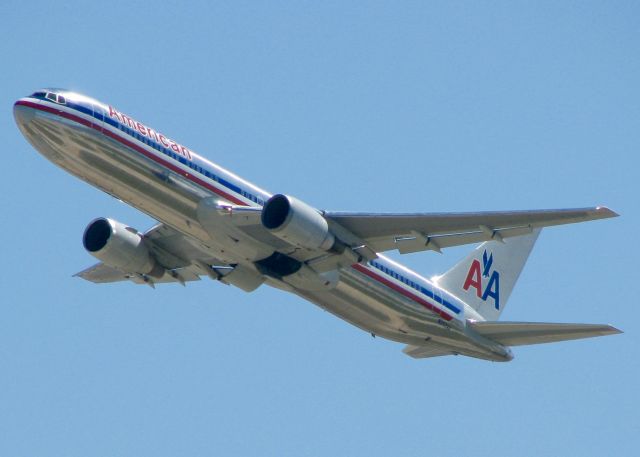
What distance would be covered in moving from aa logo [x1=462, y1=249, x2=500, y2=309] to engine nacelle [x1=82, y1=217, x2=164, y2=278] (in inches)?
564

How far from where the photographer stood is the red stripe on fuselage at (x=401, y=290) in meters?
45.1

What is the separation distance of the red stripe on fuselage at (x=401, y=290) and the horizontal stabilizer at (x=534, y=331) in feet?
5.12

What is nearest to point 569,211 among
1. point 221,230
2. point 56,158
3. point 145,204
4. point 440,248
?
point 440,248

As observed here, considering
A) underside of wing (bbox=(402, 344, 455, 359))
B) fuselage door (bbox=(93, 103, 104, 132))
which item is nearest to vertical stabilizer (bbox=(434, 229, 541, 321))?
underside of wing (bbox=(402, 344, 455, 359))

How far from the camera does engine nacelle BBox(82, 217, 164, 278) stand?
1844 inches

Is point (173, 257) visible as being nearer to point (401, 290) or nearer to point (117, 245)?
point (117, 245)

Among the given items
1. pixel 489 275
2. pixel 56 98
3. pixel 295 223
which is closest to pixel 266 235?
pixel 295 223

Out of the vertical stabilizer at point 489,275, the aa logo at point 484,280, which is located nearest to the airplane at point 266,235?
the vertical stabilizer at point 489,275

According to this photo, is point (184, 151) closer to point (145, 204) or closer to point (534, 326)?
point (145, 204)

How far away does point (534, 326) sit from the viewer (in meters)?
46.0

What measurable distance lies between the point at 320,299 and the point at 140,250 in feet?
25.7

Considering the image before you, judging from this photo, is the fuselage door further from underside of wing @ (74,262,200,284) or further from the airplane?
underside of wing @ (74,262,200,284)

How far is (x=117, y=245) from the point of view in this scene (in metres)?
46.8

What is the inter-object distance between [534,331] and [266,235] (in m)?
11.6
